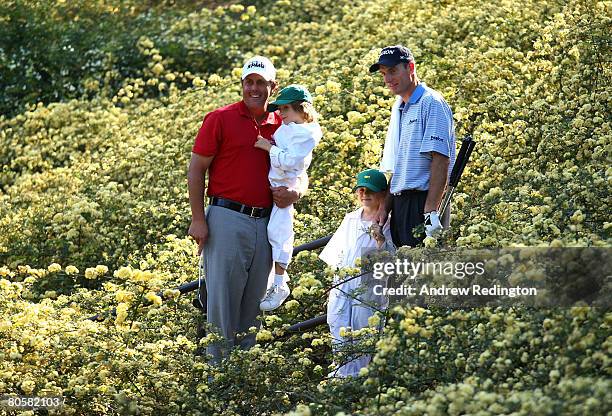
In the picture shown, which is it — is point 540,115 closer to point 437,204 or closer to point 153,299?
point 437,204

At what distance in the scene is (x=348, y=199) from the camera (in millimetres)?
7910

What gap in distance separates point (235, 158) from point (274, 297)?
0.76 m

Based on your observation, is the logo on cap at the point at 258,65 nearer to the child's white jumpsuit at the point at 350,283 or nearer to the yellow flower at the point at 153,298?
the child's white jumpsuit at the point at 350,283

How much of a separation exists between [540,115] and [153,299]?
2.95m

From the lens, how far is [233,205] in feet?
19.9

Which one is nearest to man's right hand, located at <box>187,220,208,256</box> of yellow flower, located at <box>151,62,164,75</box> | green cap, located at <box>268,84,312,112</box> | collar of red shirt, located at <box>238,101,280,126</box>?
collar of red shirt, located at <box>238,101,280,126</box>

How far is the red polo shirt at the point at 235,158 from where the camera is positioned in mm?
6082

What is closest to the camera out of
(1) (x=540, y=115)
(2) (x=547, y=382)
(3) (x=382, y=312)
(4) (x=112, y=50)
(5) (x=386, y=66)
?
(2) (x=547, y=382)

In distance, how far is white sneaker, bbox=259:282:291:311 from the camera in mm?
6139

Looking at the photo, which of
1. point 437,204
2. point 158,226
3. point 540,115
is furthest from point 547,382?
point 158,226

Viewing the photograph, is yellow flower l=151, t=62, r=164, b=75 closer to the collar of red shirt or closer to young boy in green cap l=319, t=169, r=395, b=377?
the collar of red shirt

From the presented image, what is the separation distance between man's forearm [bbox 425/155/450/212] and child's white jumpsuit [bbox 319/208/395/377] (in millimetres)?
422

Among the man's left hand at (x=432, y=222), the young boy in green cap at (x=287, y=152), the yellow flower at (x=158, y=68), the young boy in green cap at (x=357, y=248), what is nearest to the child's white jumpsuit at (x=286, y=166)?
the young boy in green cap at (x=287, y=152)

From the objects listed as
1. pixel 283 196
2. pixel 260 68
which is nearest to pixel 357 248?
pixel 283 196
